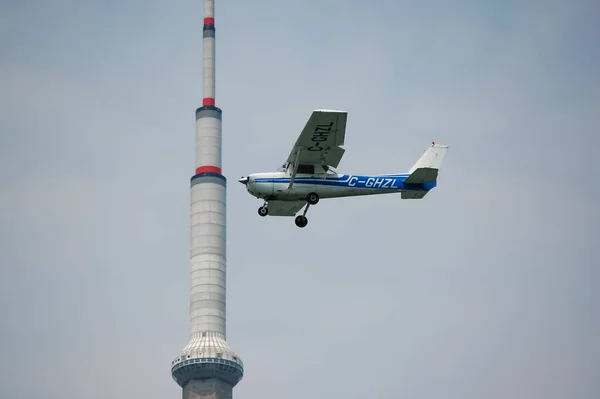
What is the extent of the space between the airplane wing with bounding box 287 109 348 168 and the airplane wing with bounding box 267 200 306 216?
2.76 meters

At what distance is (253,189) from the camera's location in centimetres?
7031

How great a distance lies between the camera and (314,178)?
71.4 meters

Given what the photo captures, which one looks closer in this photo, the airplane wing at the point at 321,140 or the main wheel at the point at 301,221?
the airplane wing at the point at 321,140

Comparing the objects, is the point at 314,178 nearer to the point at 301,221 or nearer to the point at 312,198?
the point at 312,198

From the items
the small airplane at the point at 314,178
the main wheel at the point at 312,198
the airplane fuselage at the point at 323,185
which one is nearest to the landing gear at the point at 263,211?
the small airplane at the point at 314,178

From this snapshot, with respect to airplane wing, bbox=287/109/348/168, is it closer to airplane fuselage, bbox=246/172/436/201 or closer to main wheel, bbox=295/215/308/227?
airplane fuselage, bbox=246/172/436/201

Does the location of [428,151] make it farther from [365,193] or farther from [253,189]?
[253,189]

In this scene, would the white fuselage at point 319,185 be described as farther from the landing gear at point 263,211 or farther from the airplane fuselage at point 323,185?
the landing gear at point 263,211

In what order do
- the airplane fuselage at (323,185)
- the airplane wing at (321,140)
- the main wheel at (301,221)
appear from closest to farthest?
the airplane wing at (321,140)
the airplane fuselage at (323,185)
the main wheel at (301,221)

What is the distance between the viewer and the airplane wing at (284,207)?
72250 mm

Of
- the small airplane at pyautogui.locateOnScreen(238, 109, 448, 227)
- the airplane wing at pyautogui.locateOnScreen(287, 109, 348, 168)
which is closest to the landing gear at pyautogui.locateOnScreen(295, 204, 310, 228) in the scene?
the small airplane at pyautogui.locateOnScreen(238, 109, 448, 227)

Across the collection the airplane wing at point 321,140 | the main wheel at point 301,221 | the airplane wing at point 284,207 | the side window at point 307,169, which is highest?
the airplane wing at point 321,140

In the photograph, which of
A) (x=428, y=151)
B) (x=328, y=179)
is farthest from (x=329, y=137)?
(x=428, y=151)

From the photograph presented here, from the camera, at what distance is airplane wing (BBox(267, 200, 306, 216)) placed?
72.2m
